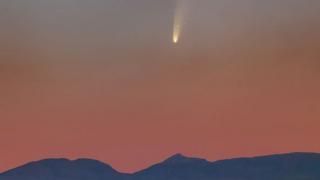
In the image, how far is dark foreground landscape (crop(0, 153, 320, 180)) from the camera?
1.39 meters

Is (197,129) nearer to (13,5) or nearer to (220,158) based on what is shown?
(220,158)

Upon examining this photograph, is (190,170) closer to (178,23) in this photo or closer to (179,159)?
(179,159)

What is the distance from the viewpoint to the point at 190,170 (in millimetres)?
1421

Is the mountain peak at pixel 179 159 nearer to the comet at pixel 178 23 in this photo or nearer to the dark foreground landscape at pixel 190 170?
the dark foreground landscape at pixel 190 170

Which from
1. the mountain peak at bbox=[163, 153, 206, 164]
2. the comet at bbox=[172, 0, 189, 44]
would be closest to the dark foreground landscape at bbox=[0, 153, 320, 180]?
the mountain peak at bbox=[163, 153, 206, 164]

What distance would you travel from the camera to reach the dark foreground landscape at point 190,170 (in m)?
1.39

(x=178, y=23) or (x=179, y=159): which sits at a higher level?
(x=178, y=23)

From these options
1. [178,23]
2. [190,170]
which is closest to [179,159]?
[190,170]

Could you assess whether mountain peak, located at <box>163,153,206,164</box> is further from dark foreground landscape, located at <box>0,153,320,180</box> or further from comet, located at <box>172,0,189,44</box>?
comet, located at <box>172,0,189,44</box>

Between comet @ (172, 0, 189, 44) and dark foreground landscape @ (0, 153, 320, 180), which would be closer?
dark foreground landscape @ (0, 153, 320, 180)

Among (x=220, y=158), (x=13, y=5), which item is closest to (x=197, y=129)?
(x=220, y=158)

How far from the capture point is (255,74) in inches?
57.2

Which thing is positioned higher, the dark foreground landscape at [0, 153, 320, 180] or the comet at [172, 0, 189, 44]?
the comet at [172, 0, 189, 44]

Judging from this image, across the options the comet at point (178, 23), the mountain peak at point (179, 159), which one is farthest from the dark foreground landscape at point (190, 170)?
the comet at point (178, 23)
